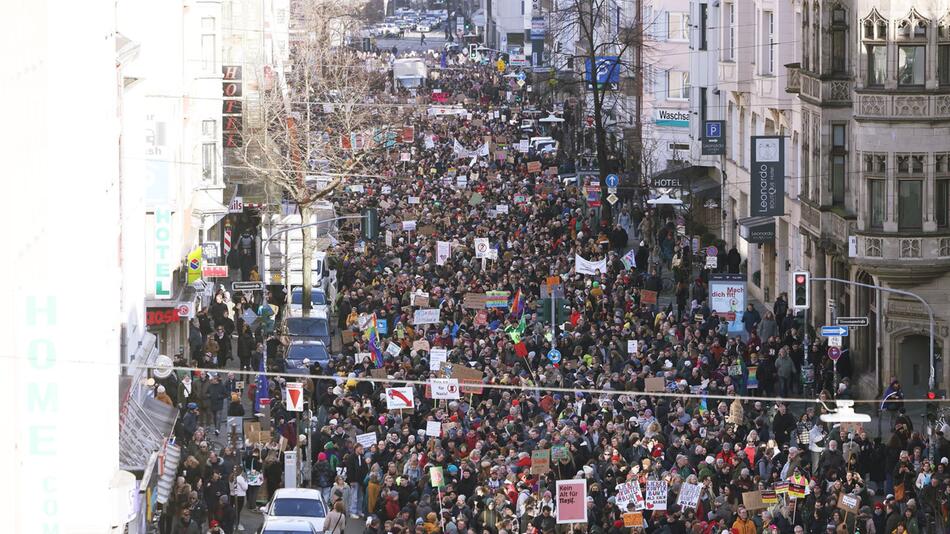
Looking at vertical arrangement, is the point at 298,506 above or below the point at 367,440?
below

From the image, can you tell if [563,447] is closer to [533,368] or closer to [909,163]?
[533,368]

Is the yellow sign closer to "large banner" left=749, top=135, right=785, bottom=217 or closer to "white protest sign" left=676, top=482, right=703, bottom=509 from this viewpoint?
"large banner" left=749, top=135, right=785, bottom=217

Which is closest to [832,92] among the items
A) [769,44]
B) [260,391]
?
[769,44]

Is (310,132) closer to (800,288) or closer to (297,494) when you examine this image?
(800,288)

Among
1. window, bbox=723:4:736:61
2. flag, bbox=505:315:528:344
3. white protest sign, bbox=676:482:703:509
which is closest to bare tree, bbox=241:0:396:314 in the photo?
window, bbox=723:4:736:61

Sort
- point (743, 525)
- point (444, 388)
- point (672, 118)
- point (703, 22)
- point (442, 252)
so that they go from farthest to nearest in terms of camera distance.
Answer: point (703, 22), point (672, 118), point (442, 252), point (444, 388), point (743, 525)

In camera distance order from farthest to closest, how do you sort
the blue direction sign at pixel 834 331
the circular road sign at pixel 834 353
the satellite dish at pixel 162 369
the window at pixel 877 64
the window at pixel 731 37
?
the window at pixel 731 37 < the window at pixel 877 64 < the circular road sign at pixel 834 353 < the blue direction sign at pixel 834 331 < the satellite dish at pixel 162 369

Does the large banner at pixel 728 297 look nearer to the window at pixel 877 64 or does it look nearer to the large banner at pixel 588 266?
the large banner at pixel 588 266

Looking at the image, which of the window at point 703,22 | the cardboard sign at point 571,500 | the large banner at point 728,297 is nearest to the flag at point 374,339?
the large banner at point 728,297
